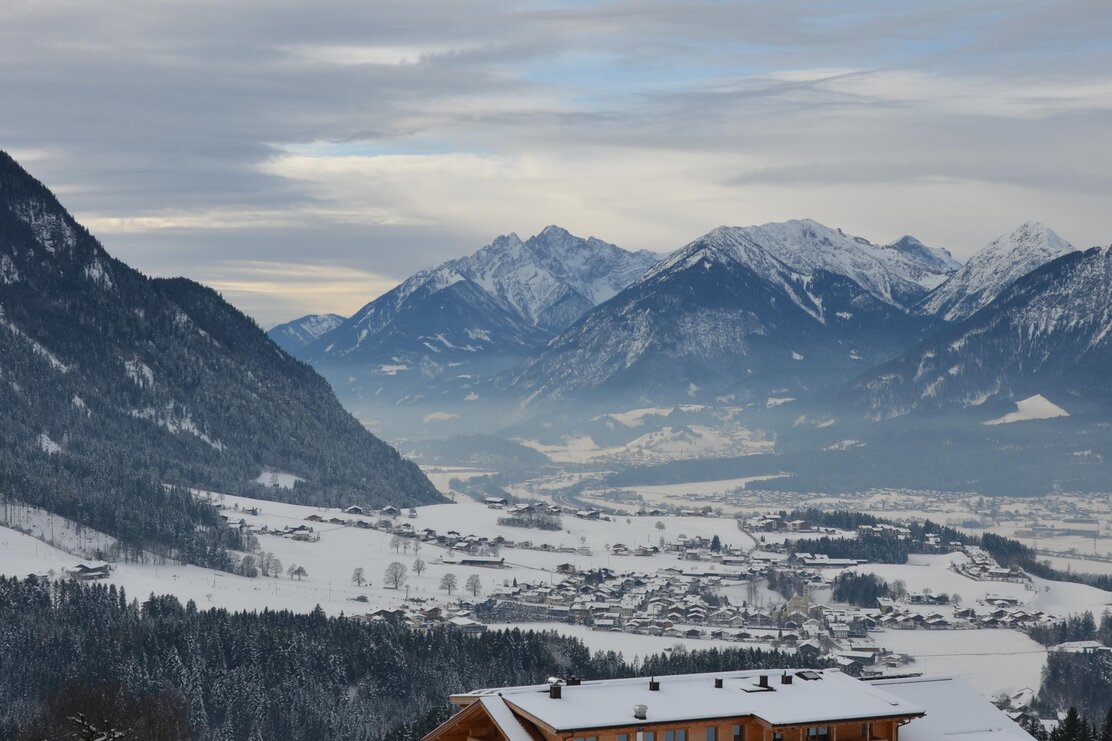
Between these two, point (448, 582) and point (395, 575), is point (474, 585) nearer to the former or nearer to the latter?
point (448, 582)

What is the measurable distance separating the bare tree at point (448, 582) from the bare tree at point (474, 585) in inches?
52.2

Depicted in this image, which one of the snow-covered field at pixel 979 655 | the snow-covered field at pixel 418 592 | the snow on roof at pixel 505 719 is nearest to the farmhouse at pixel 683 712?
the snow on roof at pixel 505 719

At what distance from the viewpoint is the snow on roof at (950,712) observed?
51250 millimetres

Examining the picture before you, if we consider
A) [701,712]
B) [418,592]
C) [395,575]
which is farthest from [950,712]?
[395,575]

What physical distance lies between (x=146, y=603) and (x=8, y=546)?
29.6m

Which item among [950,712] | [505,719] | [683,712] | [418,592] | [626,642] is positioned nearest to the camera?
[683,712]

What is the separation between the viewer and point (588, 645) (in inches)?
5876

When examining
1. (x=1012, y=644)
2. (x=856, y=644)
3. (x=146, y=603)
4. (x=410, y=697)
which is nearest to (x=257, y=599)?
(x=146, y=603)

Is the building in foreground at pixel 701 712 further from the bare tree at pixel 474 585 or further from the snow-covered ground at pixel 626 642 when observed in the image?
the bare tree at pixel 474 585

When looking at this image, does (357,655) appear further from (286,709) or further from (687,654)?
(687,654)

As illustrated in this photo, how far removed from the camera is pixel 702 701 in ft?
155

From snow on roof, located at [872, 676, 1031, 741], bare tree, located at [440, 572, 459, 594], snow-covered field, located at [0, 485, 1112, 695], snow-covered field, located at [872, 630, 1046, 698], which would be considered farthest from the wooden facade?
bare tree, located at [440, 572, 459, 594]

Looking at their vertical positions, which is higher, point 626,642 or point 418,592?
point 418,592

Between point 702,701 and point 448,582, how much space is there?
135630 mm
